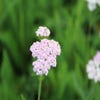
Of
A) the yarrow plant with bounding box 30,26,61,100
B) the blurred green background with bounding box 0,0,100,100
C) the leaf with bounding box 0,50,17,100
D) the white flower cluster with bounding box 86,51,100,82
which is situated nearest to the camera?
the yarrow plant with bounding box 30,26,61,100

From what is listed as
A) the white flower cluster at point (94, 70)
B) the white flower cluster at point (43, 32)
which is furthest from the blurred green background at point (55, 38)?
the white flower cluster at point (43, 32)

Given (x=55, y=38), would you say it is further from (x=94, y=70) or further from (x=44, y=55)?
(x=44, y=55)

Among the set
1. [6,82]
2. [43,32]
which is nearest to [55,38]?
[6,82]

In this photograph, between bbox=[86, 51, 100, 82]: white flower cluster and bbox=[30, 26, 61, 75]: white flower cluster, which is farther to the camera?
bbox=[86, 51, 100, 82]: white flower cluster

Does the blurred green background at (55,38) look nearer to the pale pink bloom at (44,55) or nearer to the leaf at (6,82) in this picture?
the leaf at (6,82)

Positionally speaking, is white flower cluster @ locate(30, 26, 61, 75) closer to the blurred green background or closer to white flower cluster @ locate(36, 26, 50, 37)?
white flower cluster @ locate(36, 26, 50, 37)

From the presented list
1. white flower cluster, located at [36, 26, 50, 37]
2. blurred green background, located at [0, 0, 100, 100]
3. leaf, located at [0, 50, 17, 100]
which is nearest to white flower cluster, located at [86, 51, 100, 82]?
blurred green background, located at [0, 0, 100, 100]

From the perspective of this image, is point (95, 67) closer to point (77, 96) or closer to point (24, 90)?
point (77, 96)

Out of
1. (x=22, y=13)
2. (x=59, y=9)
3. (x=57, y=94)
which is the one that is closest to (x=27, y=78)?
(x=57, y=94)
